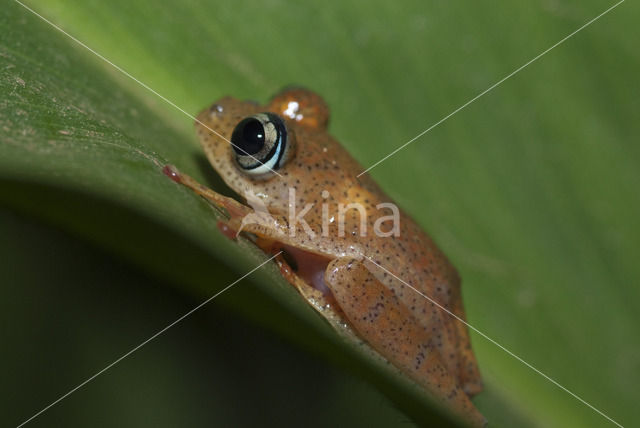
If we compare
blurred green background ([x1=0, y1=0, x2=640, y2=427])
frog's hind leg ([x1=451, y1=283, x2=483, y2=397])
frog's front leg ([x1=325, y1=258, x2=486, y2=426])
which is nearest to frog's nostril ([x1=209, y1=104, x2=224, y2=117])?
blurred green background ([x1=0, y1=0, x2=640, y2=427])

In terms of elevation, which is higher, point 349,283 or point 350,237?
point 350,237

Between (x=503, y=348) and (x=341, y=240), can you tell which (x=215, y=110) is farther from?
(x=503, y=348)

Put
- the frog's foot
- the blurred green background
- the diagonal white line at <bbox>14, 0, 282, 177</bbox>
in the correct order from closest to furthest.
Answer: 1. the frog's foot
2. the diagonal white line at <bbox>14, 0, 282, 177</bbox>
3. the blurred green background

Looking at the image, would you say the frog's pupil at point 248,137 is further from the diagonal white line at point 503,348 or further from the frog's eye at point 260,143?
the diagonal white line at point 503,348

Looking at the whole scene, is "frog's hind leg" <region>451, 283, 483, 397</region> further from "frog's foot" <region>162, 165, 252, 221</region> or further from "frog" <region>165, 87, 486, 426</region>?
"frog's foot" <region>162, 165, 252, 221</region>

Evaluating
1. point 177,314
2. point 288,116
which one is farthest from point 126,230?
point 288,116

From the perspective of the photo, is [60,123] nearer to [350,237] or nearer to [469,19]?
[350,237]
